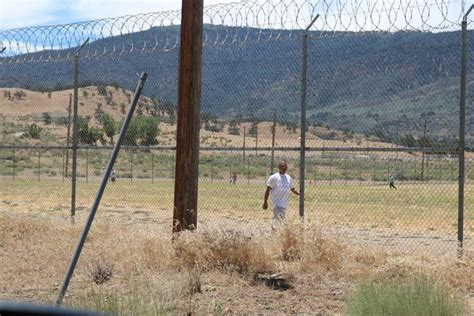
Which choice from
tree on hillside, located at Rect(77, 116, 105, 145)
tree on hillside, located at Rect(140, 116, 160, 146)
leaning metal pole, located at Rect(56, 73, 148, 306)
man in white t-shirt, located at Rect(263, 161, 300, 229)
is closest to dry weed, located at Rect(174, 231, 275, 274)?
man in white t-shirt, located at Rect(263, 161, 300, 229)

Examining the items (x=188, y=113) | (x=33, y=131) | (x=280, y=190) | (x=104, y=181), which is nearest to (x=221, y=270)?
(x=188, y=113)

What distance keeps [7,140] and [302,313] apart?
35.9m

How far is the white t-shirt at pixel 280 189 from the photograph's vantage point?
14.3 metres

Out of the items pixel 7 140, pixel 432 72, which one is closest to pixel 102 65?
pixel 432 72

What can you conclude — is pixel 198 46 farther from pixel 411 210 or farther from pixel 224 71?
pixel 411 210

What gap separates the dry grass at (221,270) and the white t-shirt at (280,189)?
2.31 meters

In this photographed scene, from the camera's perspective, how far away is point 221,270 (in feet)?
35.2

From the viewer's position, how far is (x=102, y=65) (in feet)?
62.3

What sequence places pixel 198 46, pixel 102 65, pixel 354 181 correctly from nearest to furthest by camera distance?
pixel 198 46, pixel 102 65, pixel 354 181

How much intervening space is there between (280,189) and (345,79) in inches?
80.0

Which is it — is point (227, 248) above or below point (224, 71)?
below

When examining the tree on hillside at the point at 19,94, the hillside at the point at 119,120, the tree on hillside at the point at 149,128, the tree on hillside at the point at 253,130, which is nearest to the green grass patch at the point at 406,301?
the hillside at the point at 119,120

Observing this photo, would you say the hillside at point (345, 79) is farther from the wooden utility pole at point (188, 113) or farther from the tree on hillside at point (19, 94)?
the tree on hillside at point (19, 94)

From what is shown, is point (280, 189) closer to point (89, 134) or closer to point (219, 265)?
point (219, 265)
